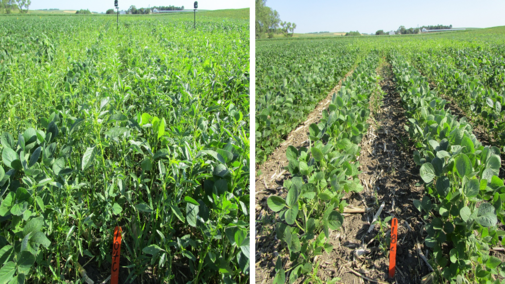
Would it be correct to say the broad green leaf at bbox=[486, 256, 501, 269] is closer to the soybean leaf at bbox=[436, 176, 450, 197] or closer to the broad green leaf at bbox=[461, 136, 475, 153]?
the soybean leaf at bbox=[436, 176, 450, 197]

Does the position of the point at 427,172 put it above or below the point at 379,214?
above

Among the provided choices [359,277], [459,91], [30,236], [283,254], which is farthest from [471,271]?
[459,91]

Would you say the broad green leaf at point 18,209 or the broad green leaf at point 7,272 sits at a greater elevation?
the broad green leaf at point 18,209

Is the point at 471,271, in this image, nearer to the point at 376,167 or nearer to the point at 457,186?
the point at 457,186

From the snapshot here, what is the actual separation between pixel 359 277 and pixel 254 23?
4.52 ft

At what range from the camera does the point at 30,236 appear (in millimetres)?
1247

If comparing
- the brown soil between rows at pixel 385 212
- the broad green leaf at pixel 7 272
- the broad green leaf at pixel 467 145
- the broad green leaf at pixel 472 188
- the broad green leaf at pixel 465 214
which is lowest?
the brown soil between rows at pixel 385 212

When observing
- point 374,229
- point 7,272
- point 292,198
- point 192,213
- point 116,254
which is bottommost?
point 374,229

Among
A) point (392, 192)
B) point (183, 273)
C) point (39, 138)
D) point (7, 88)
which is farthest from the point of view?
point (7, 88)

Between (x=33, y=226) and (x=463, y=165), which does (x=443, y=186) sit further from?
(x=33, y=226)

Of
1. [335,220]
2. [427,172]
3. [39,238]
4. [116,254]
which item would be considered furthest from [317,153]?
[39,238]

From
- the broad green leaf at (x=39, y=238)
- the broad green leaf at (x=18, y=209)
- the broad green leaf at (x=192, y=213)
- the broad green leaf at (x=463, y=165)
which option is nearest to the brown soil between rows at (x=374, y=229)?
the broad green leaf at (x=192, y=213)

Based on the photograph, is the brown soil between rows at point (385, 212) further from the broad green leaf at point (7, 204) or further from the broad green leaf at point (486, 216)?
the broad green leaf at point (7, 204)

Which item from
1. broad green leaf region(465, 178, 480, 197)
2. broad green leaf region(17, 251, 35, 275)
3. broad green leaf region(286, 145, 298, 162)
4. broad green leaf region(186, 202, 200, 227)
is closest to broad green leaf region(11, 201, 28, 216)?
broad green leaf region(17, 251, 35, 275)
